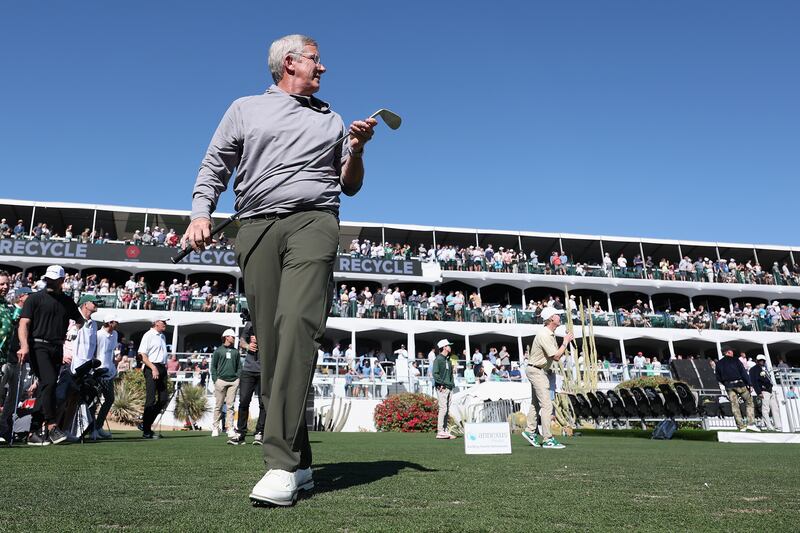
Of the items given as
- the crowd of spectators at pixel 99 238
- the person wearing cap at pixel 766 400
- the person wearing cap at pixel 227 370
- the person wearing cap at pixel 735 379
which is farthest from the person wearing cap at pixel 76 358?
the crowd of spectators at pixel 99 238

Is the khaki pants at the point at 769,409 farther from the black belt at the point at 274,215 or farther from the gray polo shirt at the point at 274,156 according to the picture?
the black belt at the point at 274,215

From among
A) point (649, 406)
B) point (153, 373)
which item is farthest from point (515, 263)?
point (153, 373)

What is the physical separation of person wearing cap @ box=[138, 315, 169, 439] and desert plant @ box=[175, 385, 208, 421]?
7.42 meters

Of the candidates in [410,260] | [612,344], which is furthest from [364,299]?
[612,344]

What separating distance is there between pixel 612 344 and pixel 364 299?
15988mm

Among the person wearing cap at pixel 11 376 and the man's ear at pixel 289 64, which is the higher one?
the man's ear at pixel 289 64

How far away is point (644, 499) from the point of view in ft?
7.60

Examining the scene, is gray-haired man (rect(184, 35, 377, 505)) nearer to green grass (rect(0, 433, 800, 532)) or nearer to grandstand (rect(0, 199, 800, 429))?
green grass (rect(0, 433, 800, 532))

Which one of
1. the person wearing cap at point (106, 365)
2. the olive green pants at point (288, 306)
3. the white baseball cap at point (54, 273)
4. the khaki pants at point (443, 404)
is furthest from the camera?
the khaki pants at point (443, 404)

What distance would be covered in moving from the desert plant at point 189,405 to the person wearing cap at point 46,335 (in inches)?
405

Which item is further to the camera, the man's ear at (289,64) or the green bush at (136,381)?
the green bush at (136,381)

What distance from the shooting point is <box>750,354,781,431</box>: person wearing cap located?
41.4 ft

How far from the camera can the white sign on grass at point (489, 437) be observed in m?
5.48

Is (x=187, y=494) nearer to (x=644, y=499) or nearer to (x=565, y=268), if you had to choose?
(x=644, y=499)
